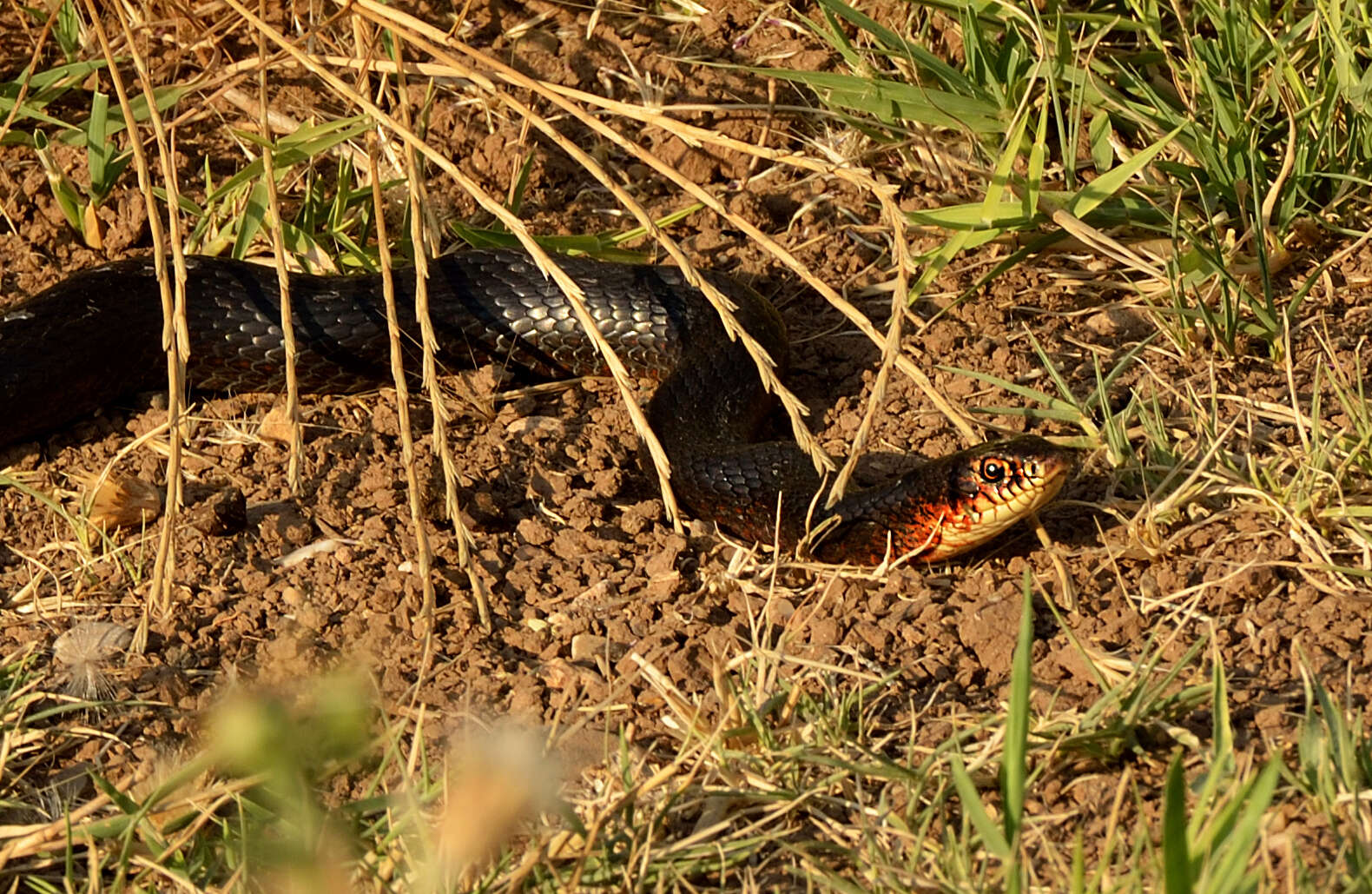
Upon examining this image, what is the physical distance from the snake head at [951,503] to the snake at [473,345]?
→ 19mm

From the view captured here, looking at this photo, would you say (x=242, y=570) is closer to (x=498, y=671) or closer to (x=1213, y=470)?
(x=498, y=671)

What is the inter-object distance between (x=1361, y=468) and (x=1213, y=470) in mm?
316

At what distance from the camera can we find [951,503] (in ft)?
11.3

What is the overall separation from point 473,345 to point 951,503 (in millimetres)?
1899

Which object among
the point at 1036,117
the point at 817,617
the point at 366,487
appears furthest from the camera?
the point at 1036,117

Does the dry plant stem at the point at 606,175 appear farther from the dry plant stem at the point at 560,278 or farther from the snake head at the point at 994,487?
the snake head at the point at 994,487

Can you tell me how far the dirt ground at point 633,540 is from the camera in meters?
3.00

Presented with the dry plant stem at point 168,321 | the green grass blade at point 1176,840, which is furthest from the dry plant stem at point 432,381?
the green grass blade at point 1176,840

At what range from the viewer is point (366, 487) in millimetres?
3811

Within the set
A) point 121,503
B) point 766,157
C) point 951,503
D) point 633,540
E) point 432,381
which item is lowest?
point 633,540

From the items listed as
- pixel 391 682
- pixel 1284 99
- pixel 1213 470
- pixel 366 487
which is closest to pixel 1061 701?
pixel 1213 470

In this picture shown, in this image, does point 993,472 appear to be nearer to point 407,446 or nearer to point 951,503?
point 951,503

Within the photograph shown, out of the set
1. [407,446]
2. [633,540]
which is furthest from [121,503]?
[633,540]

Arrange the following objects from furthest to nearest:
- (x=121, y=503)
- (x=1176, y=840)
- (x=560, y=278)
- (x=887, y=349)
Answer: (x=121, y=503) → (x=560, y=278) → (x=887, y=349) → (x=1176, y=840)
